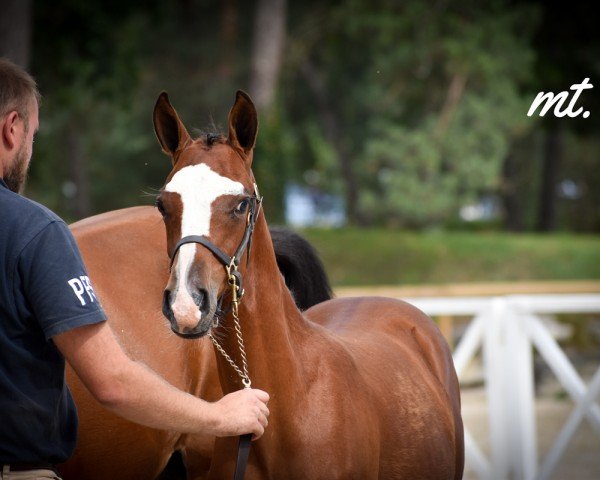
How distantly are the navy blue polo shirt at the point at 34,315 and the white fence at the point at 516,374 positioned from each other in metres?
4.84

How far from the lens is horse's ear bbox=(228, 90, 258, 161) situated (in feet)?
10.8

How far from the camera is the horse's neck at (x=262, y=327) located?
130 inches

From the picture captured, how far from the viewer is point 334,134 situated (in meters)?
34.5

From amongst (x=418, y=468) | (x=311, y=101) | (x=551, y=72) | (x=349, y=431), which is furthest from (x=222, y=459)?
(x=311, y=101)

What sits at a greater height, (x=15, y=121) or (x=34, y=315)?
(x=15, y=121)

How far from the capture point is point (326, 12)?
976 inches

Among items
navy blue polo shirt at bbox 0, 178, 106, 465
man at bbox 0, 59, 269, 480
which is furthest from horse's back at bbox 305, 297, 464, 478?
navy blue polo shirt at bbox 0, 178, 106, 465

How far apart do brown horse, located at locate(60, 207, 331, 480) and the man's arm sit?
4.19ft

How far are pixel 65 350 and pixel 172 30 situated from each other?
1113 inches

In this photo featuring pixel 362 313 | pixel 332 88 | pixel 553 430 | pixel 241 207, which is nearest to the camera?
pixel 241 207

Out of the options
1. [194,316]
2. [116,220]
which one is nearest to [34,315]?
[194,316]

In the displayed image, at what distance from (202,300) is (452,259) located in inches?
723

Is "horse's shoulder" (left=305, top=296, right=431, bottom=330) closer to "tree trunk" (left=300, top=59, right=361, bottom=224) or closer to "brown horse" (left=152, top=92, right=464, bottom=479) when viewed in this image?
"brown horse" (left=152, top=92, right=464, bottom=479)

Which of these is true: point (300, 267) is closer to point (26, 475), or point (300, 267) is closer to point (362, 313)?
point (362, 313)
